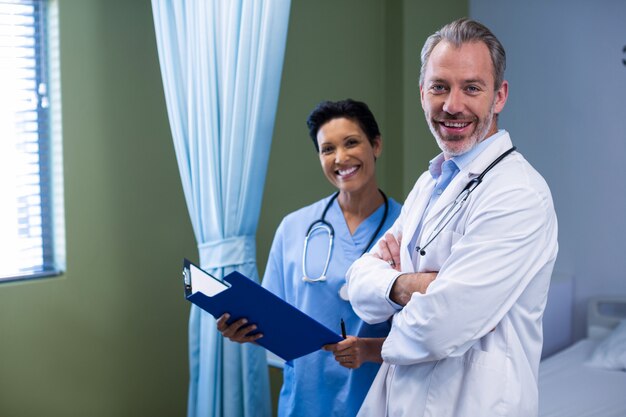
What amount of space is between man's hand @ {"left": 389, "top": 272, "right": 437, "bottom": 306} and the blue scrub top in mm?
347

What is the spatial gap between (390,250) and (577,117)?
80.1 inches

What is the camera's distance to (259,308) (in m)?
1.46

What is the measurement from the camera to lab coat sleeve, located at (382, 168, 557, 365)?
1.19 metres

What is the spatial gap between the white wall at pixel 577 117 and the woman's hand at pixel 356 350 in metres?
1.93

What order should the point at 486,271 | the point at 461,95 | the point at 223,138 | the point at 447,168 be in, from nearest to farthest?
the point at 486,271 → the point at 461,95 → the point at 447,168 → the point at 223,138

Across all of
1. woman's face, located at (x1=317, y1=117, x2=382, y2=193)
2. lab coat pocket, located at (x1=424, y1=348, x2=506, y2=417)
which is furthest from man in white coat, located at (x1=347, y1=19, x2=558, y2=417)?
woman's face, located at (x1=317, y1=117, x2=382, y2=193)

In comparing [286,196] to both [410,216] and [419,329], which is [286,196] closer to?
[410,216]

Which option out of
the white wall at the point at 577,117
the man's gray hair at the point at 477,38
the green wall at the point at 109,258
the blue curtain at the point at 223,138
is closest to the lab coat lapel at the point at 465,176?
the man's gray hair at the point at 477,38

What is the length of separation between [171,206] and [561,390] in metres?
1.49

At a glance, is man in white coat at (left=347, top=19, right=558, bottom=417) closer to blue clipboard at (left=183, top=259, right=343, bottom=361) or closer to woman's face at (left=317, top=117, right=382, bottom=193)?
blue clipboard at (left=183, top=259, right=343, bottom=361)

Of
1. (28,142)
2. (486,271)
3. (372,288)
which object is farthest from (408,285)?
(28,142)

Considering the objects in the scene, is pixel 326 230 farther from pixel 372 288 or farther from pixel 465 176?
pixel 465 176

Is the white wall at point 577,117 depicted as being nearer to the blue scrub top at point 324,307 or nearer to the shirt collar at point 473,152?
the blue scrub top at point 324,307

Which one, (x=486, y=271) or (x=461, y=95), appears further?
(x=461, y=95)
